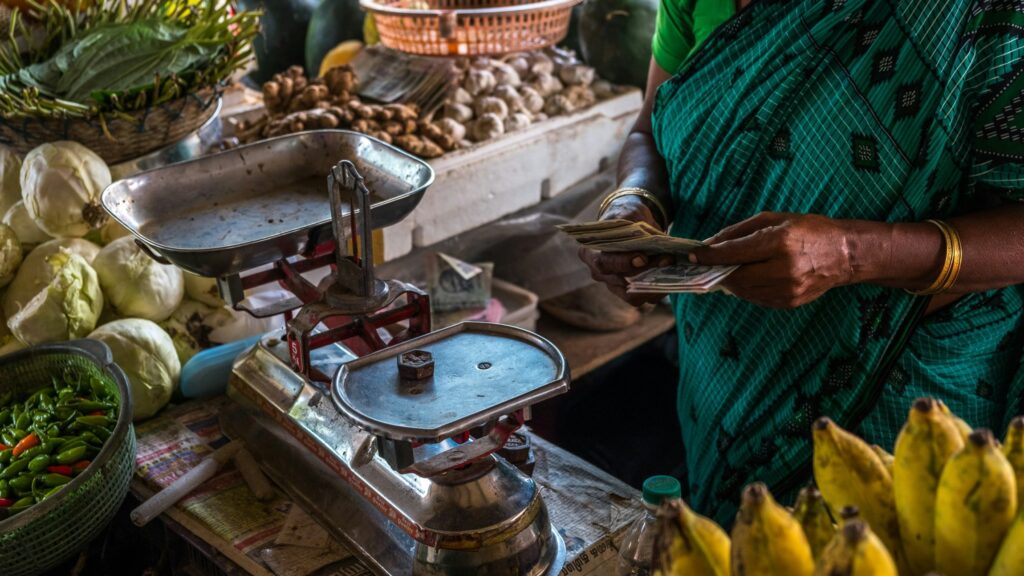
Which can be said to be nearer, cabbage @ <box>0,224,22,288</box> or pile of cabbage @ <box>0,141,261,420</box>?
pile of cabbage @ <box>0,141,261,420</box>

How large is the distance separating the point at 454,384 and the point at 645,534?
369 mm

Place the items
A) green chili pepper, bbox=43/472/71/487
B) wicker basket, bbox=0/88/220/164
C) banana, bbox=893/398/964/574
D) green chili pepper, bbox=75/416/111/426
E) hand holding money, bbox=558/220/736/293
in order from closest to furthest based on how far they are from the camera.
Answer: banana, bbox=893/398/964/574 → hand holding money, bbox=558/220/736/293 → green chili pepper, bbox=43/472/71/487 → green chili pepper, bbox=75/416/111/426 → wicker basket, bbox=0/88/220/164

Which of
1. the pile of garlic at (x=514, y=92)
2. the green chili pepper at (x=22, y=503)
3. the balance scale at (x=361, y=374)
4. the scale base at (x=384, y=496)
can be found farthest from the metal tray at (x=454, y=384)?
the pile of garlic at (x=514, y=92)

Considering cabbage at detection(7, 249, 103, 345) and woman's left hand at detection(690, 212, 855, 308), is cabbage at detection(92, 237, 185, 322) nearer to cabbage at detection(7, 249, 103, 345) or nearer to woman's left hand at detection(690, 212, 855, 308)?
cabbage at detection(7, 249, 103, 345)

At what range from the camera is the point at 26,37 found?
246 centimetres

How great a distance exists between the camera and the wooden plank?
2.86 meters

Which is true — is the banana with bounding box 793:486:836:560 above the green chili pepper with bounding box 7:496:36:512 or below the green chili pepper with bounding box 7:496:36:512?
above

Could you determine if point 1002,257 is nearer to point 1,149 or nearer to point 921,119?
point 921,119

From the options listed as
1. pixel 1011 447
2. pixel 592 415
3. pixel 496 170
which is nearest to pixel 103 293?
pixel 496 170

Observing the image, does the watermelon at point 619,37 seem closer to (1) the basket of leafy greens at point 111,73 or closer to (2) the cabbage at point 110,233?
(1) the basket of leafy greens at point 111,73

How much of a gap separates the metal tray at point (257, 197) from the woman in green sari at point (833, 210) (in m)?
0.45

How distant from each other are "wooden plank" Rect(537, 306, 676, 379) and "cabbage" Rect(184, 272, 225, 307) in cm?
111

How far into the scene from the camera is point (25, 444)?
1650mm

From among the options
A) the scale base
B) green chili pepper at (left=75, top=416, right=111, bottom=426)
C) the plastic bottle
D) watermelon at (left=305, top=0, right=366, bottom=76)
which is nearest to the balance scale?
the scale base
